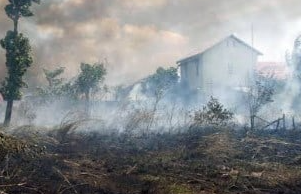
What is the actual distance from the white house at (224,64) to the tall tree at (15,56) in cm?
2289

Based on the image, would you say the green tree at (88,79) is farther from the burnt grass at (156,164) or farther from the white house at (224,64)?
the burnt grass at (156,164)

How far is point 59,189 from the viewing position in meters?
9.84

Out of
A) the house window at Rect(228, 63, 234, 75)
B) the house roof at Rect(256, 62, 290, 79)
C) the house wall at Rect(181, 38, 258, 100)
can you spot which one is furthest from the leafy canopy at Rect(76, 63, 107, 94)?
the house roof at Rect(256, 62, 290, 79)

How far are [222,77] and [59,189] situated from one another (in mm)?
39776

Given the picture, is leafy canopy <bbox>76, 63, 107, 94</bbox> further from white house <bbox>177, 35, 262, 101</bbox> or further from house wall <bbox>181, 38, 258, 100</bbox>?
house wall <bbox>181, 38, 258, 100</bbox>

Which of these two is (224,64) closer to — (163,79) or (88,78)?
(163,79)

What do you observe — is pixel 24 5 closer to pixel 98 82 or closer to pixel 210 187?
pixel 98 82

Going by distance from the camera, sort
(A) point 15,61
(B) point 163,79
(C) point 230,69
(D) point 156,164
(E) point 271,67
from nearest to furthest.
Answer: (D) point 156,164 < (A) point 15,61 < (C) point 230,69 < (B) point 163,79 < (E) point 271,67

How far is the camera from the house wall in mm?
47969

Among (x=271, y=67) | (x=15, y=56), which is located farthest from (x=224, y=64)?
(x=15, y=56)

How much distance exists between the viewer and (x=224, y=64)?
48438mm

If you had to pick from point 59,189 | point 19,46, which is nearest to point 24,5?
point 19,46

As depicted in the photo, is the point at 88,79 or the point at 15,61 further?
the point at 88,79

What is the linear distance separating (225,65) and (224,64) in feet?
0.54
